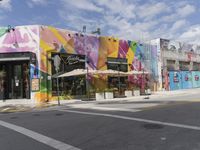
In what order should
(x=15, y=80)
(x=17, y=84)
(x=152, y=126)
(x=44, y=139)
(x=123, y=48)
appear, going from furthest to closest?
(x=123, y=48) → (x=15, y=80) → (x=17, y=84) → (x=152, y=126) → (x=44, y=139)

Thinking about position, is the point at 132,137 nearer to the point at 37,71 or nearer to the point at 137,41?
the point at 37,71

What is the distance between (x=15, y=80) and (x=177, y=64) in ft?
81.5

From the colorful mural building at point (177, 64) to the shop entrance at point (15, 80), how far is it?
63.4ft

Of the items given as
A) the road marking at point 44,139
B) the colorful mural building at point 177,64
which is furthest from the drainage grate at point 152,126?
the colorful mural building at point 177,64

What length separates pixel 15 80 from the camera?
25781 millimetres

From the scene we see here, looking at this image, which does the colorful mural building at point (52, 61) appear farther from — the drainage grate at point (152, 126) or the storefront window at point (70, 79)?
the drainage grate at point (152, 126)

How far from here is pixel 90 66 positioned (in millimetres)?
29062

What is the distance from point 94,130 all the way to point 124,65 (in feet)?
78.9

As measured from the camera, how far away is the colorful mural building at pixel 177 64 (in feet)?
127

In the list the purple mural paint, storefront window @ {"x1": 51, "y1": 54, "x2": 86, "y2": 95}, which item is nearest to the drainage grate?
storefront window @ {"x1": 51, "y1": 54, "x2": 86, "y2": 95}

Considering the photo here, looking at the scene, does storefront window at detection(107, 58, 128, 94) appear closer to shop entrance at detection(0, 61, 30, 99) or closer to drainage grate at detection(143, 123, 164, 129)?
shop entrance at detection(0, 61, 30, 99)

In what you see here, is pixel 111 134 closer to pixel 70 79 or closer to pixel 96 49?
pixel 70 79

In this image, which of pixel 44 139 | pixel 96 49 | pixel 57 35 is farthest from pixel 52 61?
pixel 44 139

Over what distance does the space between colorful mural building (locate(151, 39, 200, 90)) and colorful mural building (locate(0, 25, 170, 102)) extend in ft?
26.3
